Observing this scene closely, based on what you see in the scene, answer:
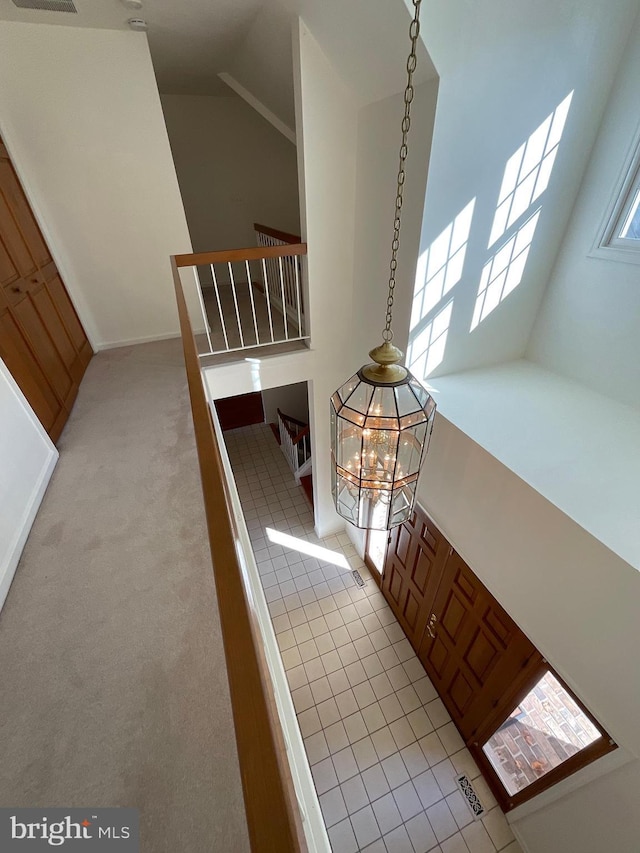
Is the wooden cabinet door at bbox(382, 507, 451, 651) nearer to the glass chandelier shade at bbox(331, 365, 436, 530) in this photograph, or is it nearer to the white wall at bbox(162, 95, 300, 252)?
the glass chandelier shade at bbox(331, 365, 436, 530)

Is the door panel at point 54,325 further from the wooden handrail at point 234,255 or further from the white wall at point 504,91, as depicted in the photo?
the white wall at point 504,91

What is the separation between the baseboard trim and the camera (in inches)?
60.7

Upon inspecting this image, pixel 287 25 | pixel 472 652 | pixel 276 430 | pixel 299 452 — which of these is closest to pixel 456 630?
pixel 472 652

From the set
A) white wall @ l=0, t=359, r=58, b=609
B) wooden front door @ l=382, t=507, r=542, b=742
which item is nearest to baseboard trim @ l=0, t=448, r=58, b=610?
white wall @ l=0, t=359, r=58, b=609

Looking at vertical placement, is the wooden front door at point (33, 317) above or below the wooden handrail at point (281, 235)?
below

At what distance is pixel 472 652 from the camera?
8.56 feet

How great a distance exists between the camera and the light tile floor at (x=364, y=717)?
2.49m

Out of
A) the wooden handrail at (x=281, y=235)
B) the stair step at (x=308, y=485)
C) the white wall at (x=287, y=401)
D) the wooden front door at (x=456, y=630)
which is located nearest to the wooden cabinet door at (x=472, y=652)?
the wooden front door at (x=456, y=630)

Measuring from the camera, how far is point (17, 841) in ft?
3.19

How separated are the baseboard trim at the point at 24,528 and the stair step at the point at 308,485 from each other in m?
3.29

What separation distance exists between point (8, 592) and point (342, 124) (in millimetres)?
3471

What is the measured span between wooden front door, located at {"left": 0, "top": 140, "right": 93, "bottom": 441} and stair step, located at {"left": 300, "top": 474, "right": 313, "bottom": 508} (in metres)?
3.09

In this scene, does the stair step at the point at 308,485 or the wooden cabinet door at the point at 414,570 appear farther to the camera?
the stair step at the point at 308,485

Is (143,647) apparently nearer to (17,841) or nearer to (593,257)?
(17,841)
